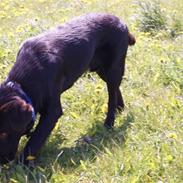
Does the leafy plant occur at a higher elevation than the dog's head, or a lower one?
lower

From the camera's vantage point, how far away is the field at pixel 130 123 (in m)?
3.65

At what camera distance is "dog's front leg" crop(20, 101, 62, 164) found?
12.5 feet

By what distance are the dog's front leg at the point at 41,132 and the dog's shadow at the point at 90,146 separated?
183 millimetres

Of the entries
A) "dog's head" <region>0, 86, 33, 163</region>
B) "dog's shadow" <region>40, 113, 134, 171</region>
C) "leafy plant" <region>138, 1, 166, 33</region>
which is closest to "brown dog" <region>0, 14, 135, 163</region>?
"dog's head" <region>0, 86, 33, 163</region>

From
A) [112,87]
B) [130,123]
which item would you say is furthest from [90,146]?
[112,87]

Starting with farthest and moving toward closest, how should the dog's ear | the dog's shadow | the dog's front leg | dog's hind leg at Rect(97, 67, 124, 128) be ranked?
dog's hind leg at Rect(97, 67, 124, 128) < the dog's shadow < the dog's front leg < the dog's ear

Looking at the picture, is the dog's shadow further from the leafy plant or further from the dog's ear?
the leafy plant

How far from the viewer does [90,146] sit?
13.7 feet

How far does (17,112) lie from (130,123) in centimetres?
127

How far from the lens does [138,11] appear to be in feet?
24.2

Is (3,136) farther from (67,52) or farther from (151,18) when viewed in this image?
(151,18)

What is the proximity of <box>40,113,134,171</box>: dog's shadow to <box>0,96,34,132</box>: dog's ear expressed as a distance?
0.50 m

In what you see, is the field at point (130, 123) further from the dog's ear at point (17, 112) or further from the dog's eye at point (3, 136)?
the dog's ear at point (17, 112)

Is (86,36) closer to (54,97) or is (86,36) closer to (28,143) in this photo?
(54,97)
